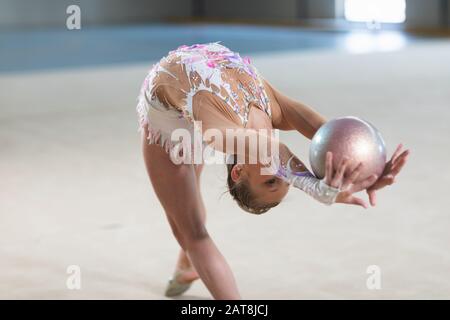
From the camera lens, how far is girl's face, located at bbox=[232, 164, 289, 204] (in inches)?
102

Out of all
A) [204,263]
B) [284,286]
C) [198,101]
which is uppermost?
[198,101]

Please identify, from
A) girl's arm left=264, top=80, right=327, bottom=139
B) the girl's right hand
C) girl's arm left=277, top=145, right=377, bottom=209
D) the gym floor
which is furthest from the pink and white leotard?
the gym floor

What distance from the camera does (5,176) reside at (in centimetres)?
553

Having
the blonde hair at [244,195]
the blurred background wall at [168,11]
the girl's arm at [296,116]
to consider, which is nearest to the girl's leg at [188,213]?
the blonde hair at [244,195]

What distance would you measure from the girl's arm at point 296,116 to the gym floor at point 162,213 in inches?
24.8

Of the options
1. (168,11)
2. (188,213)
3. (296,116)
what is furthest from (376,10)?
(188,213)

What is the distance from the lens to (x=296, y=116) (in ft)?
9.48

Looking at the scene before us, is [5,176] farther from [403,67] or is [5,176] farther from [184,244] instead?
[403,67]

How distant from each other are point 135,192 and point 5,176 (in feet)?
3.43

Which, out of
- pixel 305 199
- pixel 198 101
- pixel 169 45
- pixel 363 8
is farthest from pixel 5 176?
pixel 363 8

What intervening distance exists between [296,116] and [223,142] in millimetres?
551

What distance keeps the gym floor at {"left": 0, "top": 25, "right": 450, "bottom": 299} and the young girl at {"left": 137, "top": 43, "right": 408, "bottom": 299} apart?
1.61 ft

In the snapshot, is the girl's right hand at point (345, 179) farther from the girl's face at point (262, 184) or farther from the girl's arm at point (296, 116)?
the girl's arm at point (296, 116)

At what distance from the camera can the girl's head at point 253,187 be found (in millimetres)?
2605
